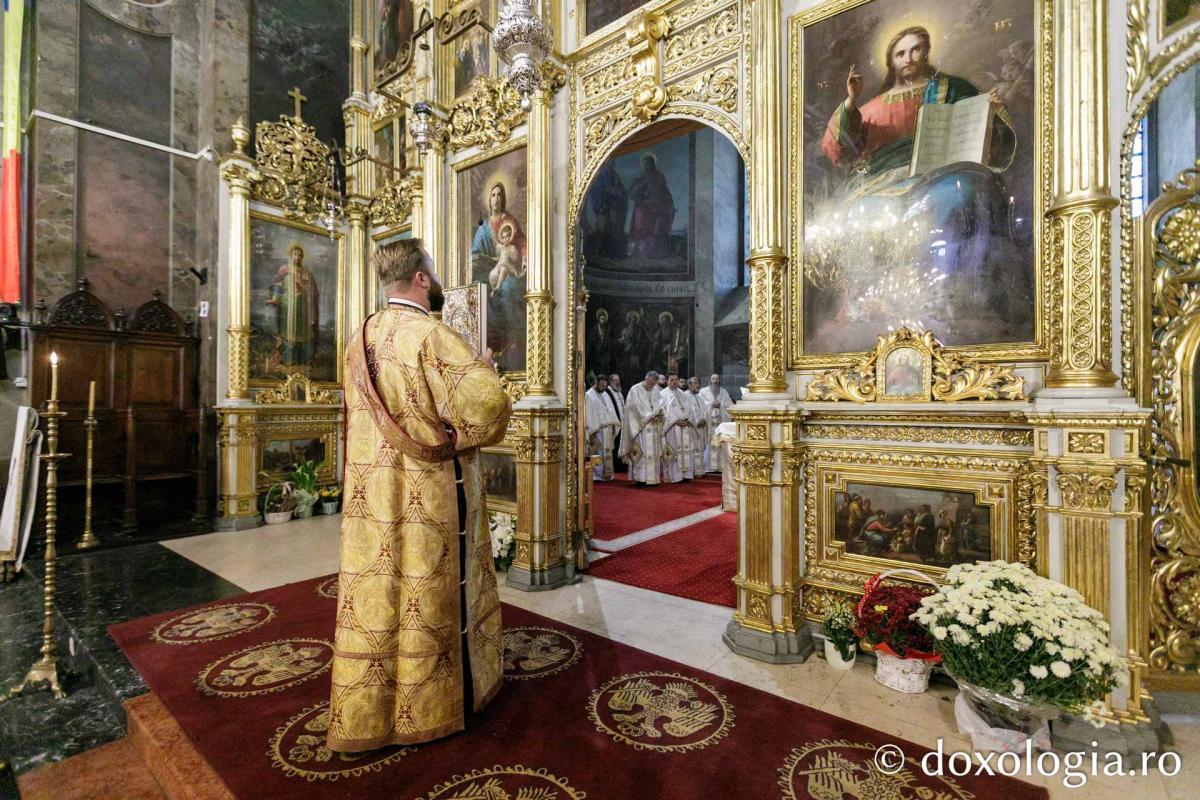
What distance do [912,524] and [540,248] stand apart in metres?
3.92

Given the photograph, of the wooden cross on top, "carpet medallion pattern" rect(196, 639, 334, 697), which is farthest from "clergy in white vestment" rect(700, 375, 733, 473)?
"carpet medallion pattern" rect(196, 639, 334, 697)

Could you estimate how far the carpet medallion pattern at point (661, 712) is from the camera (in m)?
2.71

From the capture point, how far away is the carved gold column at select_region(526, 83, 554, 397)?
5.34 metres

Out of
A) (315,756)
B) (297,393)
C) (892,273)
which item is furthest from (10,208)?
(892,273)

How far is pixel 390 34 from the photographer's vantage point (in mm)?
8273

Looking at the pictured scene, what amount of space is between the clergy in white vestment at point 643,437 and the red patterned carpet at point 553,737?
8169mm

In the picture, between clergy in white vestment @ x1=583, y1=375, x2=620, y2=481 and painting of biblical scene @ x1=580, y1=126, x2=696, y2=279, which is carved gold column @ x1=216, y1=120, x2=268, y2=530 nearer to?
clergy in white vestment @ x1=583, y1=375, x2=620, y2=481

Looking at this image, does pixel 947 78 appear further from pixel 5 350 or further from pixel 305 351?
pixel 5 350

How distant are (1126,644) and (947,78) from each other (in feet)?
10.9

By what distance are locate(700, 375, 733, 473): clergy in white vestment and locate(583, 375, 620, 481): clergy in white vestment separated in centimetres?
239

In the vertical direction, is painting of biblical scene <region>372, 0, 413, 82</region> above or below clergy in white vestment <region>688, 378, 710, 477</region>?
above

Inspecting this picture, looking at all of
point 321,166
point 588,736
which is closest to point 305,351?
point 321,166

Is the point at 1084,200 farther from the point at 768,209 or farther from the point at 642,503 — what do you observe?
the point at 642,503

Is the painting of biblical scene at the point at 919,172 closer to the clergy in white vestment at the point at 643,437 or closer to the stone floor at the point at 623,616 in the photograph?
the stone floor at the point at 623,616
